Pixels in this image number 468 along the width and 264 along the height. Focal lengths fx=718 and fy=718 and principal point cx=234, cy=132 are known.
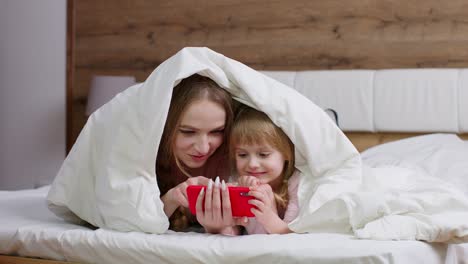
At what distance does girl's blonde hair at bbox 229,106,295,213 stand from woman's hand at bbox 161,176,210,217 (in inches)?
6.6

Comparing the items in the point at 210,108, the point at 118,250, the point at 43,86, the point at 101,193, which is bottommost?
the point at 118,250

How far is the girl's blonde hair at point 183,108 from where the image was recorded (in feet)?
5.85

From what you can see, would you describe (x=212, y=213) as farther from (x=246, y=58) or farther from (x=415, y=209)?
(x=246, y=58)

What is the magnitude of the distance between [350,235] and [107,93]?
2.61m

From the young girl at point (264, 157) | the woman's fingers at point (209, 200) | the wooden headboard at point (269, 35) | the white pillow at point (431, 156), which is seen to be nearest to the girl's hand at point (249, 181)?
the young girl at point (264, 157)

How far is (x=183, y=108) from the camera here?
1775mm

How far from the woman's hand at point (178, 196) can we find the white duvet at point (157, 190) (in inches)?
1.6

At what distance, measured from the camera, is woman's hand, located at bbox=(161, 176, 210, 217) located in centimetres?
166

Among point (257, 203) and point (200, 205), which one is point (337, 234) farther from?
point (200, 205)

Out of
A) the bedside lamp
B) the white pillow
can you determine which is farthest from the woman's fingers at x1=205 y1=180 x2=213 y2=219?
the bedside lamp

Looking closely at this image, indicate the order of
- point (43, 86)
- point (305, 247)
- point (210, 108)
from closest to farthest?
point (305, 247) → point (210, 108) → point (43, 86)

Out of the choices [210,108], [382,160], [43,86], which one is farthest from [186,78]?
[43,86]

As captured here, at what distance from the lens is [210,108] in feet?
5.81

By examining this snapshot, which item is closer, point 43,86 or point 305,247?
point 305,247
